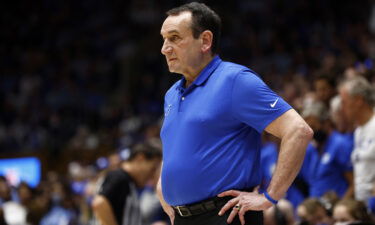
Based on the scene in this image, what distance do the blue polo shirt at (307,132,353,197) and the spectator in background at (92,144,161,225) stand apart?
1.43 metres

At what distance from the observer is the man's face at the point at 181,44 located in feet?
10.7

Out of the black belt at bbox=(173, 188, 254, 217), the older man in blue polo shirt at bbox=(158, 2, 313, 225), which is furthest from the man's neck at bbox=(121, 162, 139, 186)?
the black belt at bbox=(173, 188, 254, 217)

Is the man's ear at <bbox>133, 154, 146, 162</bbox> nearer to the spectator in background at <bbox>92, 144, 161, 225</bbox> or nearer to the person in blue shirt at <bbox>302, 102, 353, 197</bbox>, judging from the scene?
the spectator in background at <bbox>92, 144, 161, 225</bbox>

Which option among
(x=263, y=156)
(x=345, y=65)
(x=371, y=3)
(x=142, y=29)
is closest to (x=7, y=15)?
(x=142, y=29)

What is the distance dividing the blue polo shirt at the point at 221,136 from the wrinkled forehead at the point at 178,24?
276 millimetres

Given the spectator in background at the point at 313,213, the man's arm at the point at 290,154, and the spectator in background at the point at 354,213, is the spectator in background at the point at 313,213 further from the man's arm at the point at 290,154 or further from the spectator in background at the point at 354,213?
the man's arm at the point at 290,154

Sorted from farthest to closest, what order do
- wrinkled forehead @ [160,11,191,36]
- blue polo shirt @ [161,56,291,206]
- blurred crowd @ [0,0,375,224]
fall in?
1. blurred crowd @ [0,0,375,224]
2. wrinkled forehead @ [160,11,191,36]
3. blue polo shirt @ [161,56,291,206]

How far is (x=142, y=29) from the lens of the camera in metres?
16.7

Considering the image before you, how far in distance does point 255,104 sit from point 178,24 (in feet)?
1.82

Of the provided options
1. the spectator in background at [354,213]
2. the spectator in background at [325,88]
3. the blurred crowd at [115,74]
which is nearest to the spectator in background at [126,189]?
the blurred crowd at [115,74]

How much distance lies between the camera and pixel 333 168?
5773mm

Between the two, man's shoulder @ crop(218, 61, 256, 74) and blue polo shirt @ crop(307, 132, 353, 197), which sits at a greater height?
man's shoulder @ crop(218, 61, 256, 74)

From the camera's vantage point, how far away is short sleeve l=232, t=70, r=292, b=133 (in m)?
3.05

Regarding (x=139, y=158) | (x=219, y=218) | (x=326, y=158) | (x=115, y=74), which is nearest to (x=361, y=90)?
(x=326, y=158)
